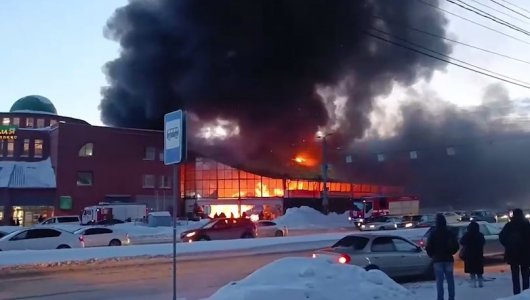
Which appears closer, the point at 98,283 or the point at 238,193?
the point at 98,283

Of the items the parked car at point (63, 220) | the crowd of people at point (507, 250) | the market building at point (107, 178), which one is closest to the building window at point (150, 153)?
the market building at point (107, 178)

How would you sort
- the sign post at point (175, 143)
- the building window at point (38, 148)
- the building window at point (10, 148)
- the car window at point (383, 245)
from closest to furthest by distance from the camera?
the sign post at point (175, 143) < the car window at point (383, 245) < the building window at point (10, 148) < the building window at point (38, 148)

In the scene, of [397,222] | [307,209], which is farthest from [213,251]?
[307,209]

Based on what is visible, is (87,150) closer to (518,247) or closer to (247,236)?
(247,236)

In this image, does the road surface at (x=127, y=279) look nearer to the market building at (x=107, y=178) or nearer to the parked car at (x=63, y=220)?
the parked car at (x=63, y=220)

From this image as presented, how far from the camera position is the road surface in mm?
11844

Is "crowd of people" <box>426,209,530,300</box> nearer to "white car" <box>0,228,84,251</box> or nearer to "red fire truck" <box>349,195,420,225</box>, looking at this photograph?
"white car" <box>0,228,84,251</box>

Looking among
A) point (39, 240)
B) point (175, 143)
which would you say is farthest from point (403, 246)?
point (39, 240)

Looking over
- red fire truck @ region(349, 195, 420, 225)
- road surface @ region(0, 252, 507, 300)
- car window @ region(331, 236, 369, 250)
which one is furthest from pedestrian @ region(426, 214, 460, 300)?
red fire truck @ region(349, 195, 420, 225)

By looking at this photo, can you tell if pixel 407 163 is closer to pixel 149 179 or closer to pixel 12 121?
pixel 149 179

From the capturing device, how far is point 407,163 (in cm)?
7275

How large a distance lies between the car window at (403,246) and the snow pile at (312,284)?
4.45m

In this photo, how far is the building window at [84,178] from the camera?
170ft

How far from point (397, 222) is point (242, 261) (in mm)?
20776
